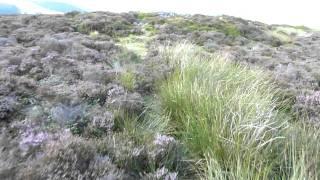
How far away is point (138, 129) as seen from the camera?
176 inches

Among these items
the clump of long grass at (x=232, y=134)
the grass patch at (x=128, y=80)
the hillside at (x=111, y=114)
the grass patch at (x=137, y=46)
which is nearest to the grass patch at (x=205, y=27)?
the grass patch at (x=137, y=46)

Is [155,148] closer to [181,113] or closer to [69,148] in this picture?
[69,148]

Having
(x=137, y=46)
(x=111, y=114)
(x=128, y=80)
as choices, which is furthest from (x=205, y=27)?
(x=111, y=114)

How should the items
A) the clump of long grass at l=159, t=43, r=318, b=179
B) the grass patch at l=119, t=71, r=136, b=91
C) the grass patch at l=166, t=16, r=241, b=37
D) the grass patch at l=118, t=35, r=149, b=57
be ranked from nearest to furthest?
the clump of long grass at l=159, t=43, r=318, b=179
the grass patch at l=119, t=71, r=136, b=91
the grass patch at l=118, t=35, r=149, b=57
the grass patch at l=166, t=16, r=241, b=37

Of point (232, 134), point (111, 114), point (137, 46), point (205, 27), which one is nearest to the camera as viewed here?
point (232, 134)

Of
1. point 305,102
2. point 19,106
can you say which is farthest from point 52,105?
point 305,102

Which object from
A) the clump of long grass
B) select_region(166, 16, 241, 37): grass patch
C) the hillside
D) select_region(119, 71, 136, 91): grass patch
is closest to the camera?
the hillside

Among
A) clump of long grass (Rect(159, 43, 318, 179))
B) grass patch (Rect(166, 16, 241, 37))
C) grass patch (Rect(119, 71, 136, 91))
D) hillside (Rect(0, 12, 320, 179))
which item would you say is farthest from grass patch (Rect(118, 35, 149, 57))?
clump of long grass (Rect(159, 43, 318, 179))

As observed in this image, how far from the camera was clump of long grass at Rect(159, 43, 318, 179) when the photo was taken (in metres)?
3.45

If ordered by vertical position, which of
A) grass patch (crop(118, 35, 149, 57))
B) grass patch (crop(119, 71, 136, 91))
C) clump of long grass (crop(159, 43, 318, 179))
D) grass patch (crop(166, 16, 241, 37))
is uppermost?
clump of long grass (crop(159, 43, 318, 179))

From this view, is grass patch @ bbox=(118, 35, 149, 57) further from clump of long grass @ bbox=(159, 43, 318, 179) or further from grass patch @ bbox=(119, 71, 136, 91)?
clump of long grass @ bbox=(159, 43, 318, 179)

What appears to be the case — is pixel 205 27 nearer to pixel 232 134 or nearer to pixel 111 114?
pixel 111 114

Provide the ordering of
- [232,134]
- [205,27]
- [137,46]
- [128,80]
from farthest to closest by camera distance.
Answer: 1. [205,27]
2. [137,46]
3. [128,80]
4. [232,134]

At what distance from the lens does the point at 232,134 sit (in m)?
3.92
